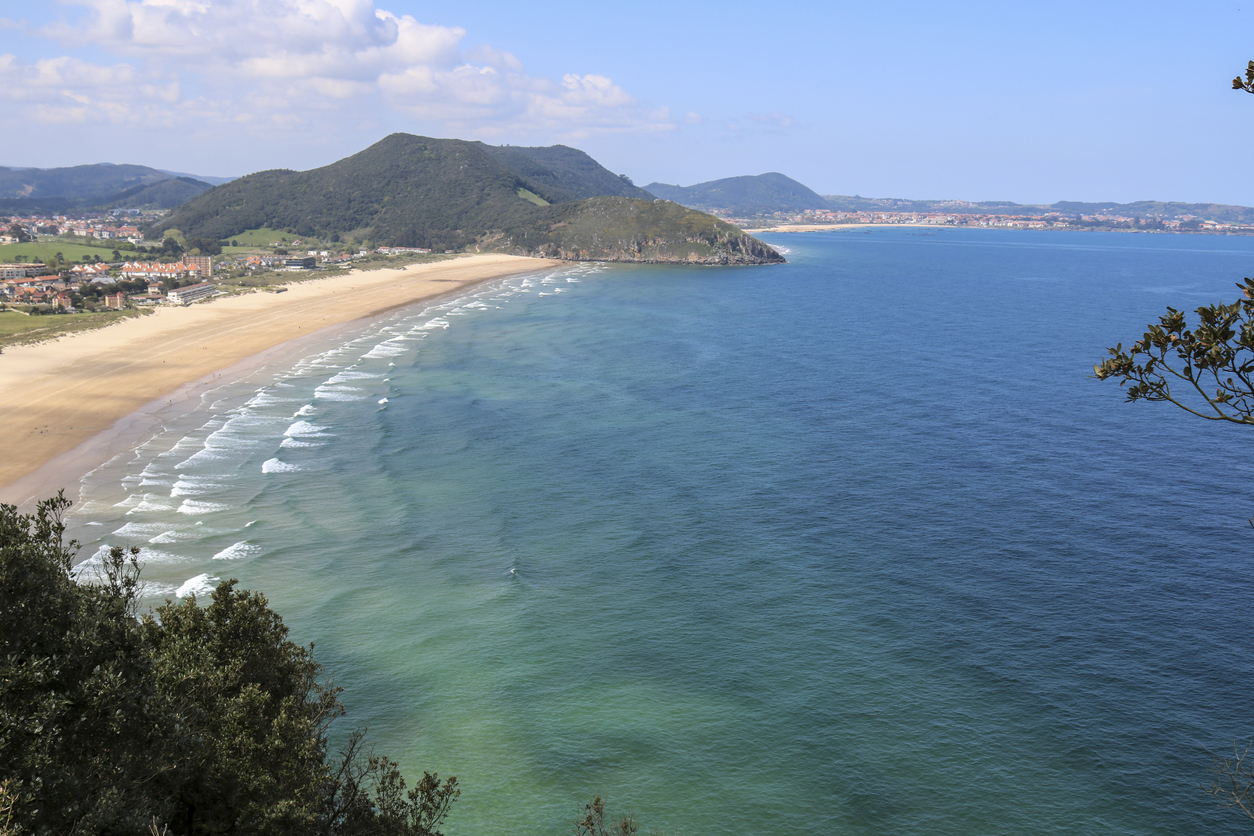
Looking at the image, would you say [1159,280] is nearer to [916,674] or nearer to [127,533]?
[916,674]

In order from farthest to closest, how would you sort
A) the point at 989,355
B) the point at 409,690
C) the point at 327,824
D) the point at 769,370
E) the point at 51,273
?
the point at 51,273 → the point at 989,355 → the point at 769,370 → the point at 409,690 → the point at 327,824

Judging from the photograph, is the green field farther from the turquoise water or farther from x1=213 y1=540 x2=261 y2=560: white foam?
x1=213 y1=540 x2=261 y2=560: white foam

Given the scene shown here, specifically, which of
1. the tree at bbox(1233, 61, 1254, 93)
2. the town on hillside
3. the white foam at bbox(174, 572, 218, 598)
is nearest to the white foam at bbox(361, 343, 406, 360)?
the town on hillside

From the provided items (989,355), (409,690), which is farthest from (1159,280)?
(409,690)

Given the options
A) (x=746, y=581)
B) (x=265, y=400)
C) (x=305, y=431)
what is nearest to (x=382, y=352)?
(x=265, y=400)

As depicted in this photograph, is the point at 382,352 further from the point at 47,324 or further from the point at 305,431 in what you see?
the point at 47,324

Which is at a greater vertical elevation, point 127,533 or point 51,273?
point 51,273
